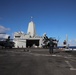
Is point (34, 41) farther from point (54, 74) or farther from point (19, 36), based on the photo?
point (54, 74)

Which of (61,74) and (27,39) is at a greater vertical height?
(27,39)

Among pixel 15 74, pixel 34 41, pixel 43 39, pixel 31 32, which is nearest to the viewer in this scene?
pixel 15 74

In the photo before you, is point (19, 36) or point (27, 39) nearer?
point (27, 39)

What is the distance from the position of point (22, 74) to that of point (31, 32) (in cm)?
12265

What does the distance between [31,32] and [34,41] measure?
13127 mm

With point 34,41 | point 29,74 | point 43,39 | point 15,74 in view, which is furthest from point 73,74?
point 34,41

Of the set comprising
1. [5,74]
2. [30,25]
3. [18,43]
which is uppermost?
[30,25]

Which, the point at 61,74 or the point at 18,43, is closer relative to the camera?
the point at 61,74

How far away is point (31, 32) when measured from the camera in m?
133

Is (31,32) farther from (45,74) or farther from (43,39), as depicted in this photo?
(45,74)

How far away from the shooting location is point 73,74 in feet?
34.0

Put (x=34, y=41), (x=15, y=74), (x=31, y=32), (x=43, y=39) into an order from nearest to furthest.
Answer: (x=15, y=74) < (x=43, y=39) < (x=34, y=41) < (x=31, y=32)

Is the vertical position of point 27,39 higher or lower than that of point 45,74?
higher

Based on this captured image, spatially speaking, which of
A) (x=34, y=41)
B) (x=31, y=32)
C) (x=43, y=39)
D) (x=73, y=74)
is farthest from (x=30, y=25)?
(x=73, y=74)
